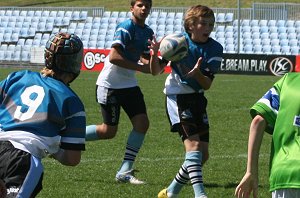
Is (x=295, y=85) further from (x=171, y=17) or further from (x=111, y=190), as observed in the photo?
(x=171, y=17)

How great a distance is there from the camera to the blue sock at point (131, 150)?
28.5 feet

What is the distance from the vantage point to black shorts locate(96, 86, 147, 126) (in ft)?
29.0

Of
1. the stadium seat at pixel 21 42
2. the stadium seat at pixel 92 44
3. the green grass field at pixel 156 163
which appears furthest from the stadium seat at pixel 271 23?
the green grass field at pixel 156 163

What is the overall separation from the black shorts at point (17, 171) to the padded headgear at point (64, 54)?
503 millimetres

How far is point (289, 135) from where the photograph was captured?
159 inches

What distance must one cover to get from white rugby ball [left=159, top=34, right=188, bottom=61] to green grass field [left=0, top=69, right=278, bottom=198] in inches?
55.2

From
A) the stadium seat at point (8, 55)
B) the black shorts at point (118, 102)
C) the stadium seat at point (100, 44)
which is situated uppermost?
the stadium seat at point (100, 44)

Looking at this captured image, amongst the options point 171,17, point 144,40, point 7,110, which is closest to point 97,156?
point 144,40

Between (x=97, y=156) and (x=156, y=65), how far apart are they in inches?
118

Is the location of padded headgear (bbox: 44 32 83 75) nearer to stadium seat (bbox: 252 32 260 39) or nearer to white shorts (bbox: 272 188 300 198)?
white shorts (bbox: 272 188 300 198)

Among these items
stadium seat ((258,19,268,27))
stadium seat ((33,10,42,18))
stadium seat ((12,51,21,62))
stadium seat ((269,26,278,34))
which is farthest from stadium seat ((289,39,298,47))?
stadium seat ((33,10,42,18))

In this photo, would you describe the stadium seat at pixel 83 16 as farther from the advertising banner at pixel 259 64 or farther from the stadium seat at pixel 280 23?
the stadium seat at pixel 280 23

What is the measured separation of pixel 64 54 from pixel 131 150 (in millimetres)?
4462

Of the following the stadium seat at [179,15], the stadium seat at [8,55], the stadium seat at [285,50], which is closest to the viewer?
the stadium seat at [285,50]
